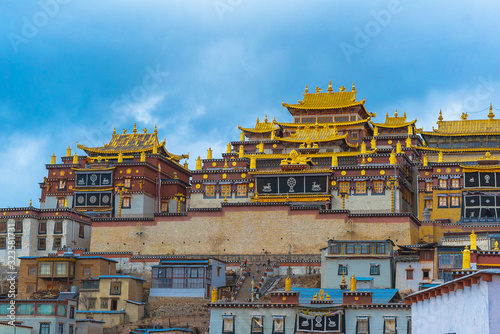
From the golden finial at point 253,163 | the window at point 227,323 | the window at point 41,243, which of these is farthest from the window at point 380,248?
the window at point 41,243

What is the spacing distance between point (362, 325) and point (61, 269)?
28.3 meters

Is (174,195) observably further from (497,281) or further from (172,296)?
(497,281)

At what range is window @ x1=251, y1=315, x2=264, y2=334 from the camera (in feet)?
188

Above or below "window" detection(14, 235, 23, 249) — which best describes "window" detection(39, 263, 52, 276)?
below

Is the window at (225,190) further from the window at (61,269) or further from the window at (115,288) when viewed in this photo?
the window at (115,288)

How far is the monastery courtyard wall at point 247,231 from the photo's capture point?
3056 inches

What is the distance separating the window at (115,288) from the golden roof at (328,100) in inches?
1720

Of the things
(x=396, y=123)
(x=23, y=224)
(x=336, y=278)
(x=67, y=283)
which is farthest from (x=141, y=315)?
(x=396, y=123)

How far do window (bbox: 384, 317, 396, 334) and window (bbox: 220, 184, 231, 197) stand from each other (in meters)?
37.5

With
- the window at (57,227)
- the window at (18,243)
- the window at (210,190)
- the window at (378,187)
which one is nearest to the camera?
the window at (18,243)

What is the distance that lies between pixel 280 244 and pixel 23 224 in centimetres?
2548

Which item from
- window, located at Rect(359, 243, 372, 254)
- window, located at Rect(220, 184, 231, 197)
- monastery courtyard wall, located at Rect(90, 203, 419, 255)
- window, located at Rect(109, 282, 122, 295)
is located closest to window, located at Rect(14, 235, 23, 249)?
monastery courtyard wall, located at Rect(90, 203, 419, 255)

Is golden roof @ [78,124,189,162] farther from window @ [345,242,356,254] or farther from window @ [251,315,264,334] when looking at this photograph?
window @ [251,315,264,334]

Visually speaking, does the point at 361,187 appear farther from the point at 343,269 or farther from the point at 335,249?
the point at 343,269
